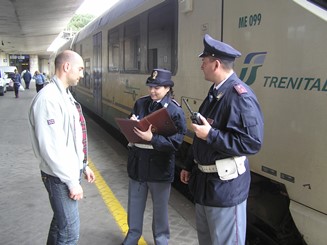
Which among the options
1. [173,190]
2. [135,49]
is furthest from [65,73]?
[135,49]

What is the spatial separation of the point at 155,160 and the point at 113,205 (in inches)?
67.2

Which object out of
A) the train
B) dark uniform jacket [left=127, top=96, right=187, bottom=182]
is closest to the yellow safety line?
dark uniform jacket [left=127, top=96, right=187, bottom=182]

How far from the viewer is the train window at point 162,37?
4.93 metres

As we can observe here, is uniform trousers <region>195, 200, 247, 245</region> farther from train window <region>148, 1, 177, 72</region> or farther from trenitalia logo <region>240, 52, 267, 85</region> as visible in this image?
train window <region>148, 1, 177, 72</region>

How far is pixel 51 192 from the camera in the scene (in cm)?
246

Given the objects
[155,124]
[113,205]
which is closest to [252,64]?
[155,124]

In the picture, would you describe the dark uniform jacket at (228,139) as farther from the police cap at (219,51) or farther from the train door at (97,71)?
the train door at (97,71)

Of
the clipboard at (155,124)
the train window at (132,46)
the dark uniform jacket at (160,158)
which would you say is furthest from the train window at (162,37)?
the clipboard at (155,124)

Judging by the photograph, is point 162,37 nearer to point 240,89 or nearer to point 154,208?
point 154,208

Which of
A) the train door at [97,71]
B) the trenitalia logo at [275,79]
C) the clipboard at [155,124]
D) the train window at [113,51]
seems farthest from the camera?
the train door at [97,71]

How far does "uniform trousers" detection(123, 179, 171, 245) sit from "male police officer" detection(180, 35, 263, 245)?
786mm

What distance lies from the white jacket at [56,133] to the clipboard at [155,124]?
1.89ft

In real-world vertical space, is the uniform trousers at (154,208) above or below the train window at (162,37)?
below

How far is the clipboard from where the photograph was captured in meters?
2.81
